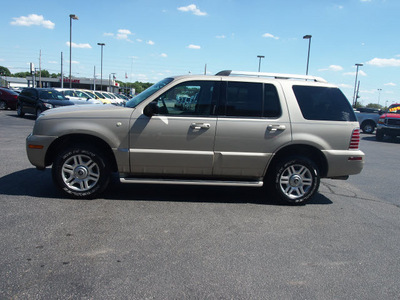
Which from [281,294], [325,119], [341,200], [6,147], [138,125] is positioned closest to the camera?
[281,294]

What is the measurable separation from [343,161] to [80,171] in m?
4.07

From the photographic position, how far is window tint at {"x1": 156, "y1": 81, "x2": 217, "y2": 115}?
17.0 feet

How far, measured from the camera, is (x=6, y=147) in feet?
30.7

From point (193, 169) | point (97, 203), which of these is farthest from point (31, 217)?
point (193, 169)

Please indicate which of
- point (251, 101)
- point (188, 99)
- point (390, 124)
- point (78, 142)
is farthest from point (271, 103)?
point (390, 124)

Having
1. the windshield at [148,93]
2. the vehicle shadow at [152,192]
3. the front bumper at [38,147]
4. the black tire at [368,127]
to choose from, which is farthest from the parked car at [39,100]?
the black tire at [368,127]

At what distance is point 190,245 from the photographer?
3.82m

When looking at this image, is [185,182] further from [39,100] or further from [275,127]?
[39,100]

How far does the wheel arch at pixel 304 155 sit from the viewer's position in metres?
5.49

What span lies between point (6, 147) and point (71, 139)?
5.28 meters

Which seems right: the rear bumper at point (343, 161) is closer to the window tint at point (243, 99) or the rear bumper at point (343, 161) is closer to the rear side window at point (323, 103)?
the rear side window at point (323, 103)

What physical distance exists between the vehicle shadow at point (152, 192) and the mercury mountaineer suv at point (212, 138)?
36cm

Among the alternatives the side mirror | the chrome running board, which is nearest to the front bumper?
the chrome running board

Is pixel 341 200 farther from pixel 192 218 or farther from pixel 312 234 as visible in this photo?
pixel 192 218
